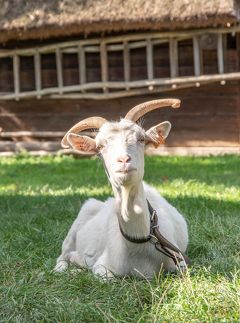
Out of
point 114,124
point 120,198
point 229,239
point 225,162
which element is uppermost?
point 114,124

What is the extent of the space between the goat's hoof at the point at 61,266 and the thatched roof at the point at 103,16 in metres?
10.1

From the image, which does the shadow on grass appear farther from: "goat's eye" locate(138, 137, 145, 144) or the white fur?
"goat's eye" locate(138, 137, 145, 144)

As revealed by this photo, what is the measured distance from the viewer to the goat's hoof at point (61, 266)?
6402 mm

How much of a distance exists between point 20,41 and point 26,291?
1390 cm

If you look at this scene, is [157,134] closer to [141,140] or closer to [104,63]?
[141,140]

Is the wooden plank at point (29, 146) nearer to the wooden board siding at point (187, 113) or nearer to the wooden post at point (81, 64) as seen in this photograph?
the wooden board siding at point (187, 113)

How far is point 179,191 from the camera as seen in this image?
11.1 metres

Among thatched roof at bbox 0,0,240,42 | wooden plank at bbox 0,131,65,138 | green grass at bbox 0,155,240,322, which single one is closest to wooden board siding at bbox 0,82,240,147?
wooden plank at bbox 0,131,65,138

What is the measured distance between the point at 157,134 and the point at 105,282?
1.15 meters

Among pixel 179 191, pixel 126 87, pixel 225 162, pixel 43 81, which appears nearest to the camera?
pixel 179 191

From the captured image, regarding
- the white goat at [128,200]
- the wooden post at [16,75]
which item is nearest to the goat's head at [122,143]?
the white goat at [128,200]

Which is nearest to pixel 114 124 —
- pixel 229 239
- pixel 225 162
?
pixel 229 239

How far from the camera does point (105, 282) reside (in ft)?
19.2

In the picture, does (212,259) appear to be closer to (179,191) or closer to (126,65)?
(179,191)
